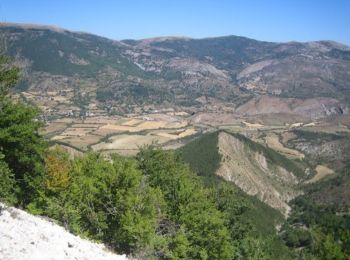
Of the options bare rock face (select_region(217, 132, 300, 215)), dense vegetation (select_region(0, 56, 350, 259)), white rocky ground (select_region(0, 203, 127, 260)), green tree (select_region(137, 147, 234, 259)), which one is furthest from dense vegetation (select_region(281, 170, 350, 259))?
white rocky ground (select_region(0, 203, 127, 260))

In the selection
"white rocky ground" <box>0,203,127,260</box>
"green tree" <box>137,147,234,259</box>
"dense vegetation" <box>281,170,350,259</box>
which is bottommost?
"dense vegetation" <box>281,170,350,259</box>

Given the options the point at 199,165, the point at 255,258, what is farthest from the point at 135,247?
the point at 199,165

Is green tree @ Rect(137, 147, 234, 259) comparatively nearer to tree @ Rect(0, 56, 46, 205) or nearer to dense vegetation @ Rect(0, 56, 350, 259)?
dense vegetation @ Rect(0, 56, 350, 259)

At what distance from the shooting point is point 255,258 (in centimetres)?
5962

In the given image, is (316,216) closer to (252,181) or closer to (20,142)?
(252,181)

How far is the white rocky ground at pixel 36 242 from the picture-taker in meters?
26.9

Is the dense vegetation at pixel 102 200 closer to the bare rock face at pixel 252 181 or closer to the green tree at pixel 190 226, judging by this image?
the green tree at pixel 190 226

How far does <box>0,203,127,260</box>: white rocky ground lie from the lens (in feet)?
88.3

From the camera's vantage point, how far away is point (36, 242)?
29359 millimetres

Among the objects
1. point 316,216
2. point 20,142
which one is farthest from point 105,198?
point 316,216

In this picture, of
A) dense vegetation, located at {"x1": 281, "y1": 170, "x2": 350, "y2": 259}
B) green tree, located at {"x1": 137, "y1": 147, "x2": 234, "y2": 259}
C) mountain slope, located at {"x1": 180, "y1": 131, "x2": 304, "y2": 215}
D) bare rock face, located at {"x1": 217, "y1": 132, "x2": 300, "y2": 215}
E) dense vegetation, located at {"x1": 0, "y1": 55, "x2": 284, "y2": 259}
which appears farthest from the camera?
bare rock face, located at {"x1": 217, "y1": 132, "x2": 300, "y2": 215}

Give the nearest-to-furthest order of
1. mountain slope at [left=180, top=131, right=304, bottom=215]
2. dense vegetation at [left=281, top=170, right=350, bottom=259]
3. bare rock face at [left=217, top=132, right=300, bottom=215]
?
1. dense vegetation at [left=281, top=170, right=350, bottom=259]
2. mountain slope at [left=180, top=131, right=304, bottom=215]
3. bare rock face at [left=217, top=132, right=300, bottom=215]

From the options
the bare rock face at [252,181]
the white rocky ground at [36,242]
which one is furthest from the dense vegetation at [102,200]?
the bare rock face at [252,181]

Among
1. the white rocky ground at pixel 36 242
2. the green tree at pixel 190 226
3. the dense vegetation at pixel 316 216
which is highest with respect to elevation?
the white rocky ground at pixel 36 242
